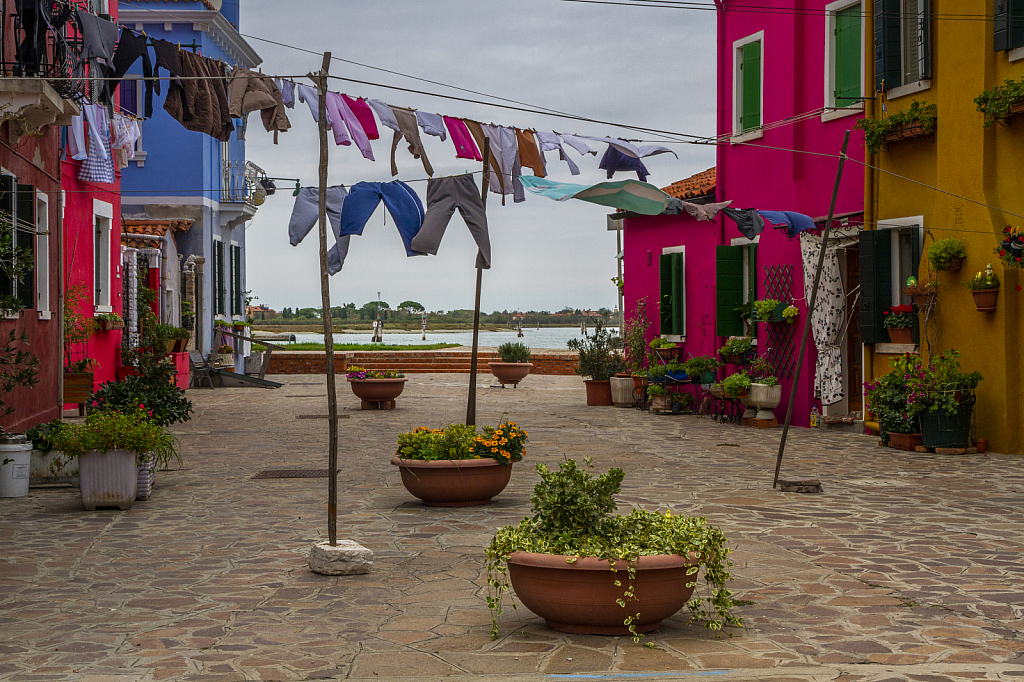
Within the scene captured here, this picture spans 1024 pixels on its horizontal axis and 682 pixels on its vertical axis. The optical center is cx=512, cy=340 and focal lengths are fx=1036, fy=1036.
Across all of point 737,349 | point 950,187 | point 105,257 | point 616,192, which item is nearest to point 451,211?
point 616,192

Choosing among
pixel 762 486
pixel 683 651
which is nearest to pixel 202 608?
pixel 683 651

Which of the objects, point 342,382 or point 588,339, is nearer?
point 588,339

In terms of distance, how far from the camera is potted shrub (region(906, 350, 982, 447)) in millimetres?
11844

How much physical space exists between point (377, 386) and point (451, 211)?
928cm

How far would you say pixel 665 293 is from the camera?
1916 centimetres

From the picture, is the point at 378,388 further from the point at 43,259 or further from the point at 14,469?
the point at 14,469

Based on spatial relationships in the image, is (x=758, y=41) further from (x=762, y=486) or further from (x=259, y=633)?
(x=259, y=633)

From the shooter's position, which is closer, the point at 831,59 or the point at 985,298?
the point at 985,298

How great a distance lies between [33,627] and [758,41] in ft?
47.0

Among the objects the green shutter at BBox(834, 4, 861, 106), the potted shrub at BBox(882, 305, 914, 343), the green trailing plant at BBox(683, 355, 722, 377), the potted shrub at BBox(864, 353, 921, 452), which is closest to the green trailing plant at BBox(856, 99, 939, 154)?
the green shutter at BBox(834, 4, 861, 106)

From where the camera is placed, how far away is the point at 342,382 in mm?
26703

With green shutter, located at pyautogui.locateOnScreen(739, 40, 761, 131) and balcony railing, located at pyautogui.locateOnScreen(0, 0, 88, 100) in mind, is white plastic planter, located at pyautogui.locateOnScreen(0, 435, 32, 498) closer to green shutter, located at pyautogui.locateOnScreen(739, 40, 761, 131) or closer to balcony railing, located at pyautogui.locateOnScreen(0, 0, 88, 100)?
balcony railing, located at pyautogui.locateOnScreen(0, 0, 88, 100)

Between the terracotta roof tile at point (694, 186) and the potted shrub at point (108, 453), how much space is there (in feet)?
38.9

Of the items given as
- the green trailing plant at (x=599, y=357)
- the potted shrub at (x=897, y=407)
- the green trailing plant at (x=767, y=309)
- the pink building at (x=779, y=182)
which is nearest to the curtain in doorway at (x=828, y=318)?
→ the pink building at (x=779, y=182)
